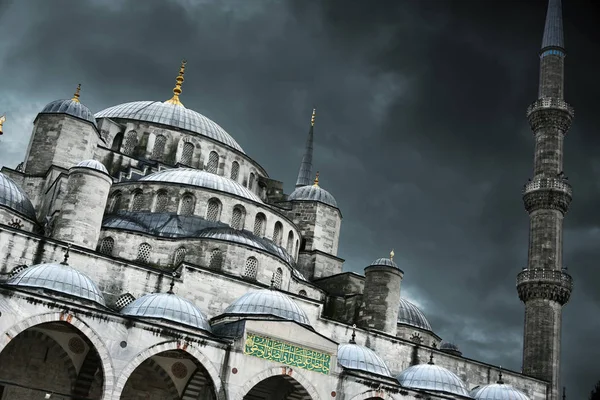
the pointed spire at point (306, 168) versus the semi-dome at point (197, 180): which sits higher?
the pointed spire at point (306, 168)

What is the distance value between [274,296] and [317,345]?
143cm

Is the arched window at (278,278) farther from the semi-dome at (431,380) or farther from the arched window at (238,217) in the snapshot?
the semi-dome at (431,380)

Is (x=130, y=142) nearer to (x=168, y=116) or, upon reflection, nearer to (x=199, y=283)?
(x=168, y=116)

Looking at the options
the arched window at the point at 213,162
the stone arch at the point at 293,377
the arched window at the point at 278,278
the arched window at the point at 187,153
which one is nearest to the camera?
the stone arch at the point at 293,377

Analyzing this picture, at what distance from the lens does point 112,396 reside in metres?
13.9

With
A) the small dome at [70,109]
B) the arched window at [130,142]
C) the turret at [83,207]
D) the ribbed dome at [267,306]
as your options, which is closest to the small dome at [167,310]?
the ribbed dome at [267,306]

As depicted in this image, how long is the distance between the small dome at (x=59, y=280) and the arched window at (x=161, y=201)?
204 inches

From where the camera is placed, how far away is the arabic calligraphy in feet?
50.5

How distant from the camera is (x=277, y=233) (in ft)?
69.8

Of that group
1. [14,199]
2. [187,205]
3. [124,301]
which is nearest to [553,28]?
[187,205]

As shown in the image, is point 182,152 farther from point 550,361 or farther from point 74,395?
point 550,361

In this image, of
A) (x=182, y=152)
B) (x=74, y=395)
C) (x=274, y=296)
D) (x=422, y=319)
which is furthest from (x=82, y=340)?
(x=422, y=319)

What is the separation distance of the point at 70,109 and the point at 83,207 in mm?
5040

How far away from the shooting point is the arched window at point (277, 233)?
69.3 ft
